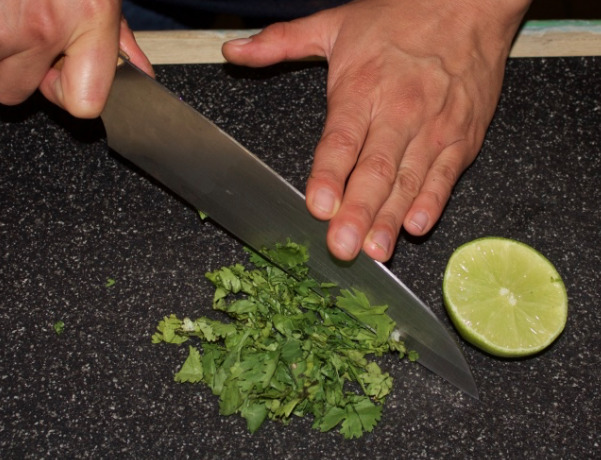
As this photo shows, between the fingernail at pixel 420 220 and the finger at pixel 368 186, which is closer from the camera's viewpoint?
the finger at pixel 368 186

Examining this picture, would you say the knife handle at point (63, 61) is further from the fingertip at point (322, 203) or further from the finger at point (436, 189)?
the finger at point (436, 189)

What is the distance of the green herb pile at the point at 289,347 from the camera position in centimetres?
122

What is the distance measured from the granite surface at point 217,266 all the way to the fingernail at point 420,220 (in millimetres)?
60

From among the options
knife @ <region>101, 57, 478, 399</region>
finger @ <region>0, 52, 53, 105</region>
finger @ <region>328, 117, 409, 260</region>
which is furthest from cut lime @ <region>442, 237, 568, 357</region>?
finger @ <region>0, 52, 53, 105</region>

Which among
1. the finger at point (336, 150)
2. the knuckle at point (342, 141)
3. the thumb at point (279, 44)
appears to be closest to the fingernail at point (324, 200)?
the finger at point (336, 150)

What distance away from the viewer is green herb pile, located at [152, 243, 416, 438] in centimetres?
122

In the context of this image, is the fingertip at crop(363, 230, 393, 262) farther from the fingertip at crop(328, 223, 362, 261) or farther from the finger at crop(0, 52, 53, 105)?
the finger at crop(0, 52, 53, 105)

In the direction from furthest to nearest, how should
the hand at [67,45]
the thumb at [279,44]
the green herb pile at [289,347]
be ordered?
Result: the thumb at [279,44]
the green herb pile at [289,347]
the hand at [67,45]

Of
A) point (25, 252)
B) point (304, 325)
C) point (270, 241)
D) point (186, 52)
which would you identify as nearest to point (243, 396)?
point (304, 325)

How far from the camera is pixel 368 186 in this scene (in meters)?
1.32

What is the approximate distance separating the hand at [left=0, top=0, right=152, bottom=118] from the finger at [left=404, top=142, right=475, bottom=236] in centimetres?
53

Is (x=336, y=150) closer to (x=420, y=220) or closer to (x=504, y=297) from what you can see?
(x=420, y=220)

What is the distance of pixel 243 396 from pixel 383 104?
562mm

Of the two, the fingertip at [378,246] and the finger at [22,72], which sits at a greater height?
the finger at [22,72]
